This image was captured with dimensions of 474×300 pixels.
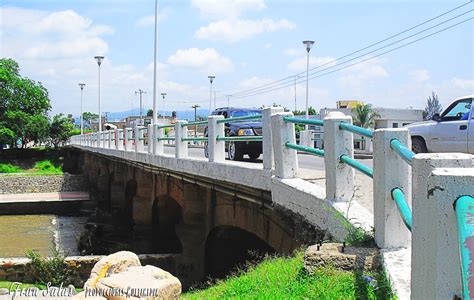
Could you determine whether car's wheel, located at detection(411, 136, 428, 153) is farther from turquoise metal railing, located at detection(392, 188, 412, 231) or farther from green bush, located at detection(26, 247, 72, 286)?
green bush, located at detection(26, 247, 72, 286)

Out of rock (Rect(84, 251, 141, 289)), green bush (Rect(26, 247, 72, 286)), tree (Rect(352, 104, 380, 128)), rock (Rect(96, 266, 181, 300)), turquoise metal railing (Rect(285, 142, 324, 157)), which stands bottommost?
green bush (Rect(26, 247, 72, 286))

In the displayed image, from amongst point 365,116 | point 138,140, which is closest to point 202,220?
point 138,140

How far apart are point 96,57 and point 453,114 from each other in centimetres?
3499

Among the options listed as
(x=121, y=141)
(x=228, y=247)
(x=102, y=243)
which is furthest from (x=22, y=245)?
(x=228, y=247)

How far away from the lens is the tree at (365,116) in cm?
4891

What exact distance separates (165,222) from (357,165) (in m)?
15.8

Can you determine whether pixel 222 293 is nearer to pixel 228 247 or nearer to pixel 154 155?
pixel 228 247

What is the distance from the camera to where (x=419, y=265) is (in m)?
2.71

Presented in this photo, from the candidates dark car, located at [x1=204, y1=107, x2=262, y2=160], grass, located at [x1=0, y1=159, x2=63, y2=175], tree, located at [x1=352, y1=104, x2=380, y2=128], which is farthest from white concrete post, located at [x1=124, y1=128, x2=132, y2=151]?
grass, located at [x1=0, y1=159, x2=63, y2=175]

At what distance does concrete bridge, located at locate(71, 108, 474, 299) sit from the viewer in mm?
2305

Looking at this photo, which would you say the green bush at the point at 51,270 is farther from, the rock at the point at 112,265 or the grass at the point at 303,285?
the grass at the point at 303,285

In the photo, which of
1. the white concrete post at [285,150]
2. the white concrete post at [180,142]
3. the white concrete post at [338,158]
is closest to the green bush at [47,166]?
the white concrete post at [180,142]

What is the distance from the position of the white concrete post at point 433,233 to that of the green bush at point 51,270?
45.3 feet

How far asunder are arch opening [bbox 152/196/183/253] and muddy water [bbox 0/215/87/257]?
362 cm
